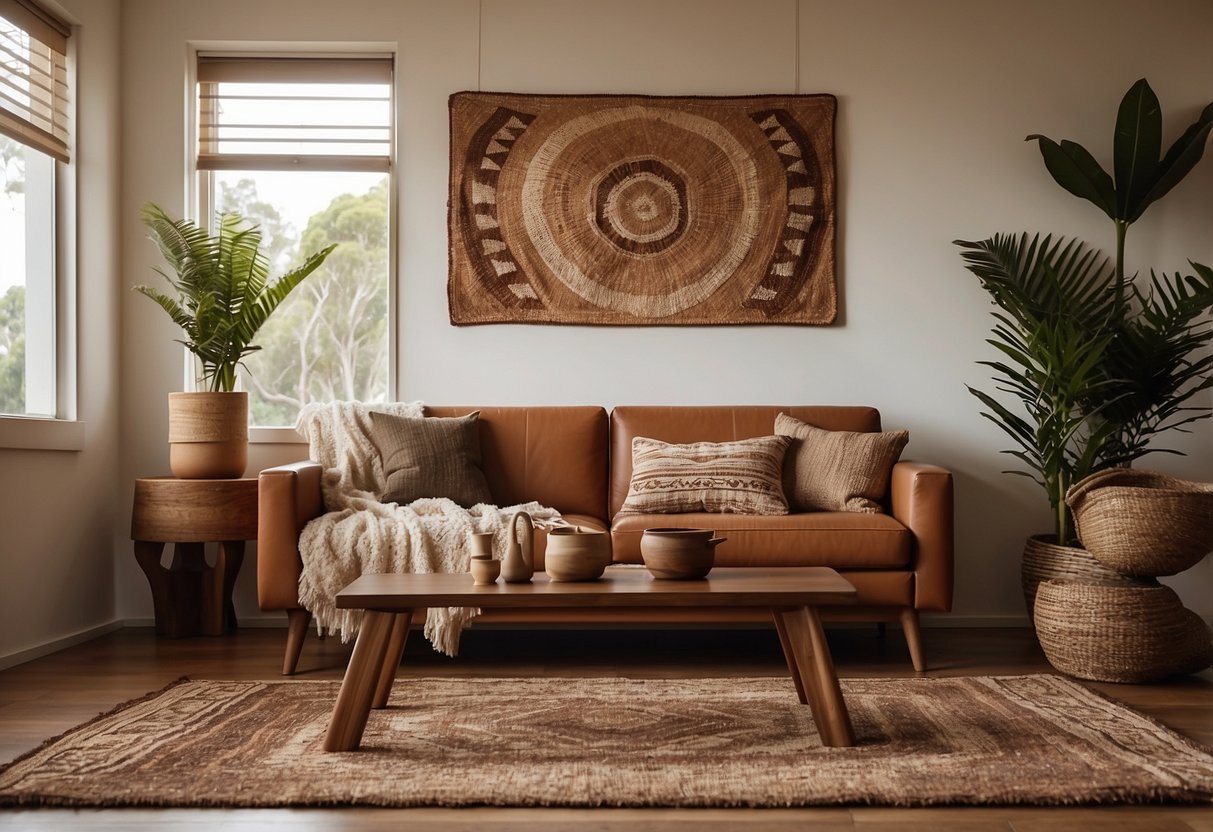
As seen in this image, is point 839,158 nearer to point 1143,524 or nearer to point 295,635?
point 1143,524

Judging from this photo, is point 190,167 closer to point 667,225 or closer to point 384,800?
point 667,225

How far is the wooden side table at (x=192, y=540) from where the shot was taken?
11.9ft

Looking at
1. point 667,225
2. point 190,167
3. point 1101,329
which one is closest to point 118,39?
point 190,167

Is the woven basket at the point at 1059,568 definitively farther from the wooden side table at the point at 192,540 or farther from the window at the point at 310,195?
the wooden side table at the point at 192,540

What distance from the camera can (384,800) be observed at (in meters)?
2.02

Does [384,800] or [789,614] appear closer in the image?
[384,800]

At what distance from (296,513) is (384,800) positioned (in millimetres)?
1359

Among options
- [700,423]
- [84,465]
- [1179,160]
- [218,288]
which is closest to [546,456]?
[700,423]

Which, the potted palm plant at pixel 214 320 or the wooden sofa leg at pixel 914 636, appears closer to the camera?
the wooden sofa leg at pixel 914 636

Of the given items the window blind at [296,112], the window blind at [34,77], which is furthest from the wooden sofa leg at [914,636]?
the window blind at [34,77]

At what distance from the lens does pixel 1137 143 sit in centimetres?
388

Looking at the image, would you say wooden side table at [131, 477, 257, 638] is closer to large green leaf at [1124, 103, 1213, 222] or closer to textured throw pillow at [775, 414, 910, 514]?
textured throw pillow at [775, 414, 910, 514]

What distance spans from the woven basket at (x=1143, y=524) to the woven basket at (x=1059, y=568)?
0.39ft

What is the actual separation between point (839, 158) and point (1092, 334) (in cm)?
118
